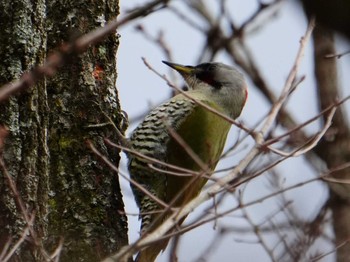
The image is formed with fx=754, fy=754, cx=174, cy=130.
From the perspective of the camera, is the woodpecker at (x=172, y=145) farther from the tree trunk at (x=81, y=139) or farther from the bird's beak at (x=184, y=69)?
the tree trunk at (x=81, y=139)

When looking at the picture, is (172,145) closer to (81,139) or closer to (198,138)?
(198,138)

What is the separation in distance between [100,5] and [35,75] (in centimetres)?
273

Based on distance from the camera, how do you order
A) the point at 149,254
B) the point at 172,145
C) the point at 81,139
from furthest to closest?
1. the point at 172,145
2. the point at 149,254
3. the point at 81,139

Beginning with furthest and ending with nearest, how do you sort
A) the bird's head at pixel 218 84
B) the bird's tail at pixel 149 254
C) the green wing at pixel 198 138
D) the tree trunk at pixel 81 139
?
the bird's head at pixel 218 84, the green wing at pixel 198 138, the bird's tail at pixel 149 254, the tree trunk at pixel 81 139

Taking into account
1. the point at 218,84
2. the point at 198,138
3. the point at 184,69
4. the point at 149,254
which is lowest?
the point at 149,254

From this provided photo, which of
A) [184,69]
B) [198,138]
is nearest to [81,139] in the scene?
[198,138]

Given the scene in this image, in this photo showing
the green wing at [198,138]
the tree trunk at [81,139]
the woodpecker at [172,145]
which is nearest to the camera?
the tree trunk at [81,139]

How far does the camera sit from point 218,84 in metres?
5.30

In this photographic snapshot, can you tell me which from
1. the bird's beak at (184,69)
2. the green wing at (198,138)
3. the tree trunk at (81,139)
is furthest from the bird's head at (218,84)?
the tree trunk at (81,139)

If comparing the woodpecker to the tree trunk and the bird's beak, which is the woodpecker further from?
the tree trunk

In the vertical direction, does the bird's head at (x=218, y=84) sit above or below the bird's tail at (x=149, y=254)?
above

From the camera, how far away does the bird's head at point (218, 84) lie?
521 cm

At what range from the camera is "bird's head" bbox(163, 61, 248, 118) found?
521cm

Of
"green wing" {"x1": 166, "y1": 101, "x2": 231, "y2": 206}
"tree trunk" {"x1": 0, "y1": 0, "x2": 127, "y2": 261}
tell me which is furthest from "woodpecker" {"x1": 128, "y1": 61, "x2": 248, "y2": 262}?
"tree trunk" {"x1": 0, "y1": 0, "x2": 127, "y2": 261}
